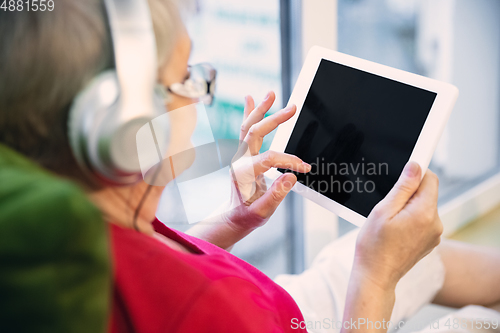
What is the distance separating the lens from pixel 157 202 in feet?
1.82

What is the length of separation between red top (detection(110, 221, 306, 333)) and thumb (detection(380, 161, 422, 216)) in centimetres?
27

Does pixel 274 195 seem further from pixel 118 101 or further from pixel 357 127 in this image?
pixel 118 101

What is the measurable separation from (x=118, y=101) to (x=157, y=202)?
8.8 inches

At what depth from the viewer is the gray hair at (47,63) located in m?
0.36

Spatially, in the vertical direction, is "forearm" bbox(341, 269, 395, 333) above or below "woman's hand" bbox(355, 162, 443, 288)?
below

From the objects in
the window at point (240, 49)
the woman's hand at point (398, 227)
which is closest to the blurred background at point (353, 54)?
the window at point (240, 49)

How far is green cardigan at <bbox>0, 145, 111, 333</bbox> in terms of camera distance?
270 millimetres

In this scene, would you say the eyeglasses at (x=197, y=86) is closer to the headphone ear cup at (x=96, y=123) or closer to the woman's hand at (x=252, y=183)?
the headphone ear cup at (x=96, y=123)

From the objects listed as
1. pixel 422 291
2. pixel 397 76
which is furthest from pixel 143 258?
pixel 422 291

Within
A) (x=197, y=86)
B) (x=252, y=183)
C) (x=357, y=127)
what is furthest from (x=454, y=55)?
(x=197, y=86)

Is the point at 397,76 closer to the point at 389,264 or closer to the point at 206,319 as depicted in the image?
the point at 389,264

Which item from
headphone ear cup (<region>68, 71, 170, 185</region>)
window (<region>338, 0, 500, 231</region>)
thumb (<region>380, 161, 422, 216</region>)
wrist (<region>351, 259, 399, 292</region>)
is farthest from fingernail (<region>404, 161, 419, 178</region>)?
window (<region>338, 0, 500, 231</region>)

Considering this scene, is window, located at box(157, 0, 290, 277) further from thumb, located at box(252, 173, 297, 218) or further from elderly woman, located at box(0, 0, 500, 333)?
elderly woman, located at box(0, 0, 500, 333)

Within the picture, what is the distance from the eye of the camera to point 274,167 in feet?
2.46
